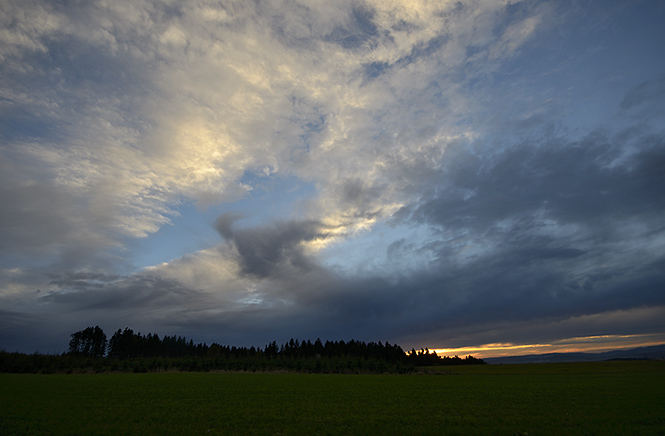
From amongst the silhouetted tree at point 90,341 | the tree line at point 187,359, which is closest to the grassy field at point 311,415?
the tree line at point 187,359

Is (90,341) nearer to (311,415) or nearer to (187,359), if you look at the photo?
(187,359)

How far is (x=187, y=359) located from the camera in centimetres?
9012

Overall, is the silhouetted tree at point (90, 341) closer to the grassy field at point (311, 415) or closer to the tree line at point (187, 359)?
the tree line at point (187, 359)

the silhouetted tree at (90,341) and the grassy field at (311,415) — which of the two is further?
the silhouetted tree at (90,341)

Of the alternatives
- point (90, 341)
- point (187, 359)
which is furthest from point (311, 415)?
point (90, 341)

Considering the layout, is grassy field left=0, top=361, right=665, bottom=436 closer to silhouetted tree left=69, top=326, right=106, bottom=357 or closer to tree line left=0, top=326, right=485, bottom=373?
tree line left=0, top=326, right=485, bottom=373

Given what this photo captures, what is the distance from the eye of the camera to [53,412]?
1875cm

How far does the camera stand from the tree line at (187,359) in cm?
7031

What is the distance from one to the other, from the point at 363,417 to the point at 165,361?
84.1m

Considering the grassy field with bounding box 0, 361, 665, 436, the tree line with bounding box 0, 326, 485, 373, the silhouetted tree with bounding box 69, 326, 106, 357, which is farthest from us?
the silhouetted tree with bounding box 69, 326, 106, 357

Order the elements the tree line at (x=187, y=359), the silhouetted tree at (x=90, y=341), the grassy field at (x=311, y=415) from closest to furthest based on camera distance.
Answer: the grassy field at (x=311, y=415) < the tree line at (x=187, y=359) < the silhouetted tree at (x=90, y=341)

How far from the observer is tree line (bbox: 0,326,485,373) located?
7031cm

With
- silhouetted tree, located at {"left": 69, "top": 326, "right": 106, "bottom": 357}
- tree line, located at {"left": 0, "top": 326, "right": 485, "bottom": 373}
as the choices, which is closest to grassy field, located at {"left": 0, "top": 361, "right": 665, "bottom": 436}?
tree line, located at {"left": 0, "top": 326, "right": 485, "bottom": 373}

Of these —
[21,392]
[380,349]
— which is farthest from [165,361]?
[380,349]
